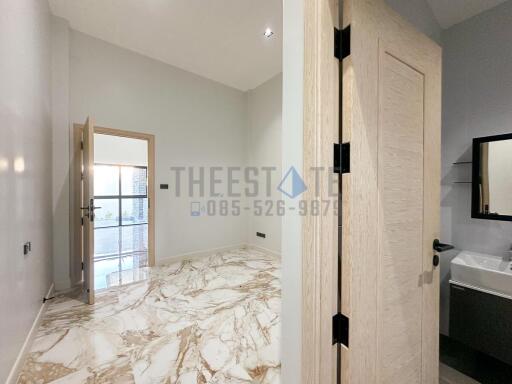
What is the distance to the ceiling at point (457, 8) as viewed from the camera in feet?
5.22

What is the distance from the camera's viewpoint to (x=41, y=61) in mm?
2234

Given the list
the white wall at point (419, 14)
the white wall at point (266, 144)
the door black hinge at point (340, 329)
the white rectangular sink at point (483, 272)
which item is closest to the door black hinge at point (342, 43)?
the white wall at point (419, 14)

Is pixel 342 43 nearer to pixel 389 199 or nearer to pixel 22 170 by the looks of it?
pixel 389 199

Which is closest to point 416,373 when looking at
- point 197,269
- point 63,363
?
point 63,363

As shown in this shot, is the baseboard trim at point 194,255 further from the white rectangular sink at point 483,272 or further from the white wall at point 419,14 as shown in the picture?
the white wall at point 419,14

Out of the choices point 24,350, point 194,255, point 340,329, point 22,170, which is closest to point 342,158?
point 340,329

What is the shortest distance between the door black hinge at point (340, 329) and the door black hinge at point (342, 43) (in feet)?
3.30

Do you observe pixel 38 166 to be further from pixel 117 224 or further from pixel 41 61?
pixel 117 224

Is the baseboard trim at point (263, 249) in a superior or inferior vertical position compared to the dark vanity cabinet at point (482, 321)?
inferior

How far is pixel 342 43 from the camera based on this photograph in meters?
0.88

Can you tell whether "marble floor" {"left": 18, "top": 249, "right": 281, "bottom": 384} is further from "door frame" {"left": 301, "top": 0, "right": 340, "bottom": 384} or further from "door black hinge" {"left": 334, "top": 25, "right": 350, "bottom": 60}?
"door black hinge" {"left": 334, "top": 25, "right": 350, "bottom": 60}

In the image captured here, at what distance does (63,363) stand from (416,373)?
228 cm

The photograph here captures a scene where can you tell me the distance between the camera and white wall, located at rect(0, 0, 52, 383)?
4.36 ft

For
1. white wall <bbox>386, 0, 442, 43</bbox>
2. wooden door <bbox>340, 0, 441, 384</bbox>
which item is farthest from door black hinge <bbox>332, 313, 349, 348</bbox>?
white wall <bbox>386, 0, 442, 43</bbox>
